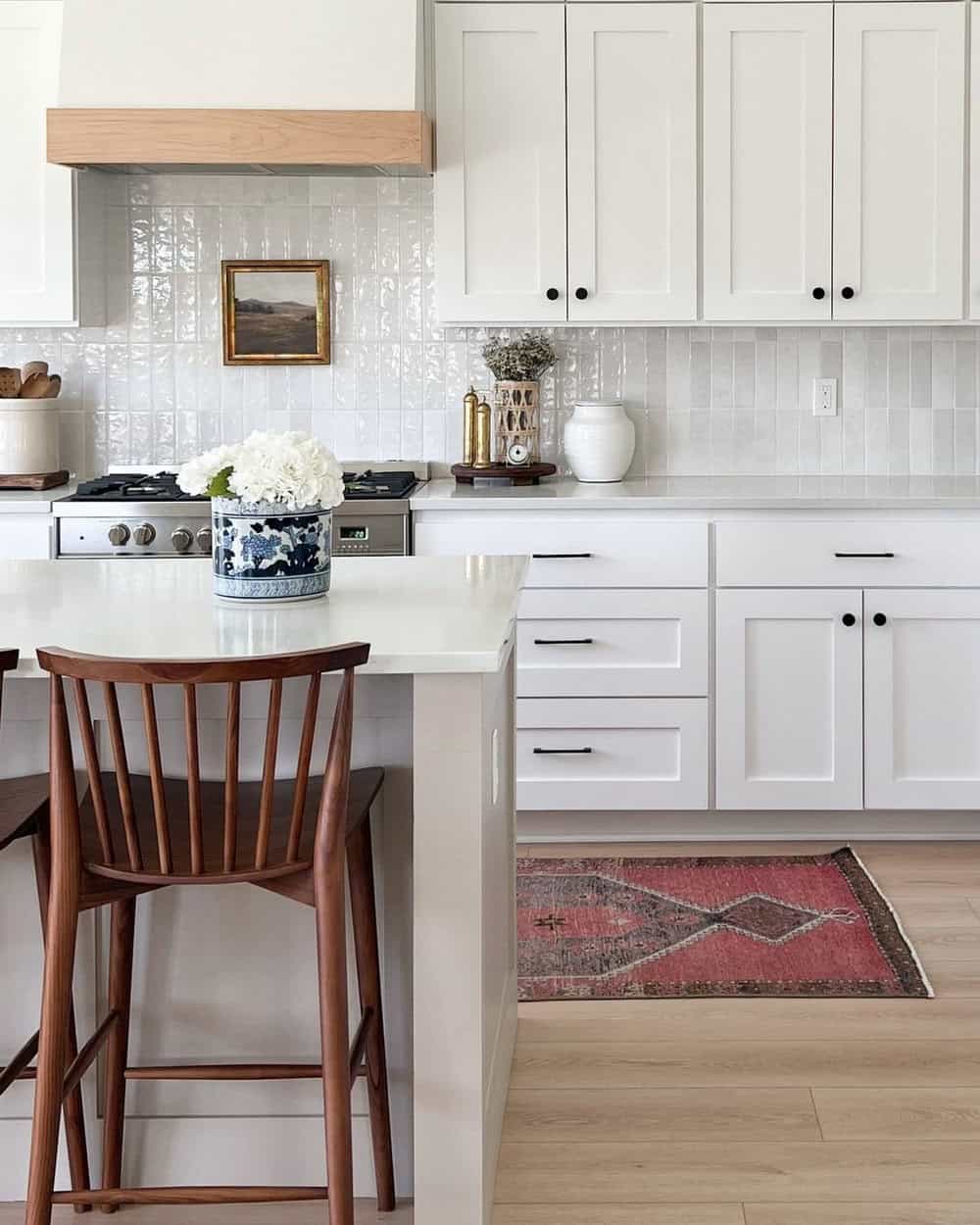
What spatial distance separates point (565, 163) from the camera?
13.4 feet

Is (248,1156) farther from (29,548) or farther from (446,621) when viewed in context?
(29,548)

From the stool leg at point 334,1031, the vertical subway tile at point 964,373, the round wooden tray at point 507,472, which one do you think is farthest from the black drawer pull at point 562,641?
the stool leg at point 334,1031

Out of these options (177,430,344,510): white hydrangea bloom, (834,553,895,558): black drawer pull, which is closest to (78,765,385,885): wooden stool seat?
(177,430,344,510): white hydrangea bloom

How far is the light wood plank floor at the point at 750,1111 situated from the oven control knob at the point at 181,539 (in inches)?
61.9

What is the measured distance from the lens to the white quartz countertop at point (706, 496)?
3934 mm

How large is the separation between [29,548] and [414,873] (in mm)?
2270

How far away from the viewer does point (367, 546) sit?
3955 mm

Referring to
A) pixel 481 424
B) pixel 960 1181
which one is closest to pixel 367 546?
pixel 481 424

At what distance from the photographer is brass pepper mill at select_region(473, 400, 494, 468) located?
172 inches

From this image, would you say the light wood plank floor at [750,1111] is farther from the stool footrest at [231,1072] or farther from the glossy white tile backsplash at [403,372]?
the glossy white tile backsplash at [403,372]

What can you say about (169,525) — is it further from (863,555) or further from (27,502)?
(863,555)

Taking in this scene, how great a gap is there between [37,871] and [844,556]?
8.14ft

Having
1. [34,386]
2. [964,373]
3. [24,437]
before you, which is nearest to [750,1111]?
[964,373]

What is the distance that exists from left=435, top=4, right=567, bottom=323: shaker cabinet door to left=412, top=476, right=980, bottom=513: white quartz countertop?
1.62 ft
